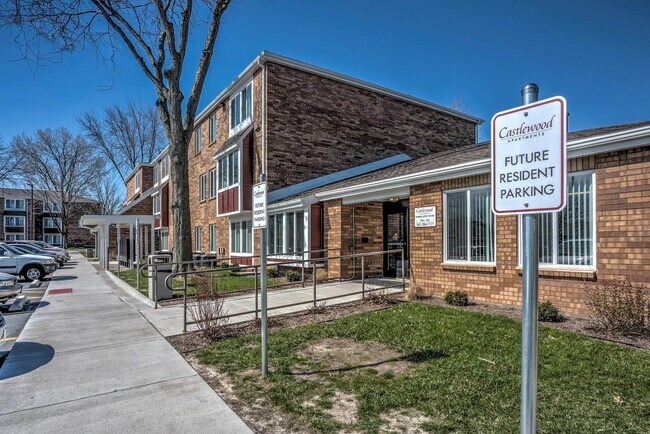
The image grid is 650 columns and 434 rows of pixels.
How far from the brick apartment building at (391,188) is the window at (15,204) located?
5579 centimetres

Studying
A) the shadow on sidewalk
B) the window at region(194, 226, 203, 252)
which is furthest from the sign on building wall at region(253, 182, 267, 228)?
the window at region(194, 226, 203, 252)

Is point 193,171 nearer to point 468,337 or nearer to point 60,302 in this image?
point 60,302

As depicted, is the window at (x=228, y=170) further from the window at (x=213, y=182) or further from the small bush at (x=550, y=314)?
the small bush at (x=550, y=314)

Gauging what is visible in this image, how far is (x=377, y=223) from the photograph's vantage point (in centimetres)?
1302

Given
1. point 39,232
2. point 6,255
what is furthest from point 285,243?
point 39,232

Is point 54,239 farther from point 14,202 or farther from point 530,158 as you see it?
point 530,158

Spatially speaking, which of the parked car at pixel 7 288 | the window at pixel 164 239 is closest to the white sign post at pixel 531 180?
the parked car at pixel 7 288

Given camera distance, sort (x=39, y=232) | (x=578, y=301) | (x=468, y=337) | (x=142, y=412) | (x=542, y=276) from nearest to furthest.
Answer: (x=142, y=412)
(x=468, y=337)
(x=578, y=301)
(x=542, y=276)
(x=39, y=232)

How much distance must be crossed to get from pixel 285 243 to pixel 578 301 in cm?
1012

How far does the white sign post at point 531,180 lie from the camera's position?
1.94m

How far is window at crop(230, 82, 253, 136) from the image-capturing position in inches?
677

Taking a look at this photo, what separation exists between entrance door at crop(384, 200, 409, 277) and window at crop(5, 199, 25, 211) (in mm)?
71593

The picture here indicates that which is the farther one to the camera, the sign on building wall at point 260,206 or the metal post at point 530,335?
the sign on building wall at point 260,206

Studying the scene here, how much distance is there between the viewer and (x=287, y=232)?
14938mm
